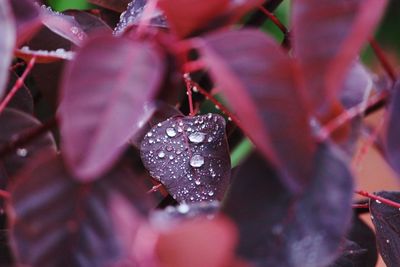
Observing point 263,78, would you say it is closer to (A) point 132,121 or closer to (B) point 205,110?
(A) point 132,121

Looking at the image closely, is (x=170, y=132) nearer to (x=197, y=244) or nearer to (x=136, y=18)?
(x=136, y=18)

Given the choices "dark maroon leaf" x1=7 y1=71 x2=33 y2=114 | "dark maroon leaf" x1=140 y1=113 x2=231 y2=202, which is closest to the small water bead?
"dark maroon leaf" x1=140 y1=113 x2=231 y2=202

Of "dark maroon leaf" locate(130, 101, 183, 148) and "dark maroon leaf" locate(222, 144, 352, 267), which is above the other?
"dark maroon leaf" locate(222, 144, 352, 267)

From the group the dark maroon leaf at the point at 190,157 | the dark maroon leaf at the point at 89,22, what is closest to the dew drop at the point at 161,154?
the dark maroon leaf at the point at 190,157

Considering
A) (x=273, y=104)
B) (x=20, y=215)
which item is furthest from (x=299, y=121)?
(x=20, y=215)

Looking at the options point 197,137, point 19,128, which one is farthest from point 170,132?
point 19,128

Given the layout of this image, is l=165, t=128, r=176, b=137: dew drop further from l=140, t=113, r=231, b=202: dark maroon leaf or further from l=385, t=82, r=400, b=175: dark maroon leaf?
l=385, t=82, r=400, b=175: dark maroon leaf
